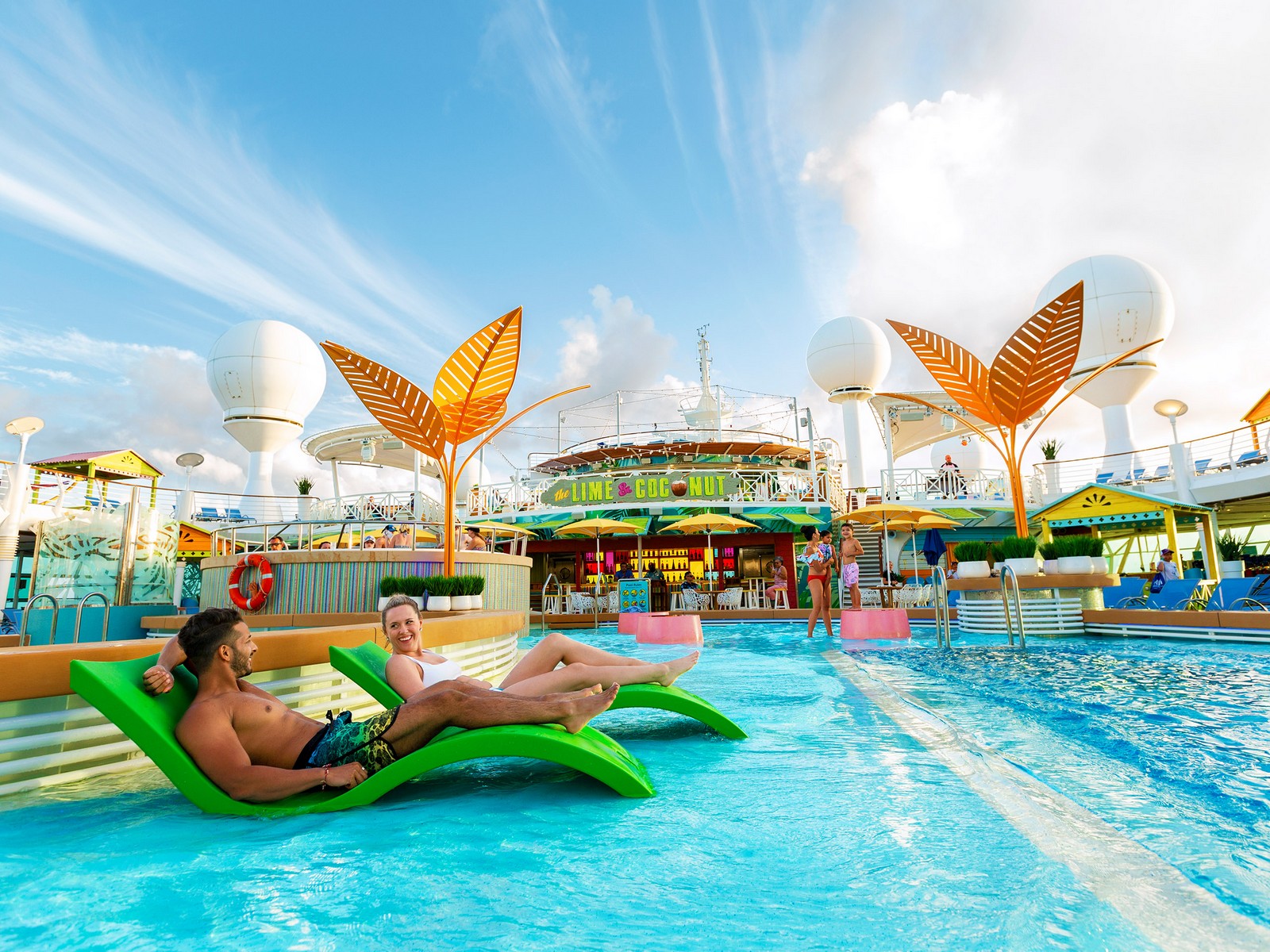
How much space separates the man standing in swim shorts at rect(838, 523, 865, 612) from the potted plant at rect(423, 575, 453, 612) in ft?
20.3

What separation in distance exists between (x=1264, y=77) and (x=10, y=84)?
81.6 feet

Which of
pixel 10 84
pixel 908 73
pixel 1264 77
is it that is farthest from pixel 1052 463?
pixel 10 84

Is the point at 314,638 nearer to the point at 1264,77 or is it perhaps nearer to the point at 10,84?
the point at 10,84

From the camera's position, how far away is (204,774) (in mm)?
2566

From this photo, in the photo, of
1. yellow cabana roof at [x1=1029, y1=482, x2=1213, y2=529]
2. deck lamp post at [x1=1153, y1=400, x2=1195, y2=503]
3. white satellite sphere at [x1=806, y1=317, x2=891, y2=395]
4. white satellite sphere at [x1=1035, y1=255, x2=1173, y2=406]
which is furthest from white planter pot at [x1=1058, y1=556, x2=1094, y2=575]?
white satellite sphere at [x1=806, y1=317, x2=891, y2=395]

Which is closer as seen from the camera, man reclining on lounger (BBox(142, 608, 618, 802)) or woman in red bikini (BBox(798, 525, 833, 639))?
man reclining on lounger (BBox(142, 608, 618, 802))

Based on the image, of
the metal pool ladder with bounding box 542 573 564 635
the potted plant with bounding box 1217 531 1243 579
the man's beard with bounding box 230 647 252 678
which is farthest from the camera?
the potted plant with bounding box 1217 531 1243 579

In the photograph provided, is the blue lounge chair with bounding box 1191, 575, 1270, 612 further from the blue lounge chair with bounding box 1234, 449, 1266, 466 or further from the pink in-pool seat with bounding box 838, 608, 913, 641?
the blue lounge chair with bounding box 1234, 449, 1266, 466

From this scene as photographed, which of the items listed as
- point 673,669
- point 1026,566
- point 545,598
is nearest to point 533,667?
point 673,669

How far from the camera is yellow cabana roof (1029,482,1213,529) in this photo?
56.0 feet

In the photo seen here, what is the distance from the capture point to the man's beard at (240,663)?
2686 millimetres

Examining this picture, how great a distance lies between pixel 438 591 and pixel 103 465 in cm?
1568

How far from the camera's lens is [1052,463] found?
→ 2398 cm

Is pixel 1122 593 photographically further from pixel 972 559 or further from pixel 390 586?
pixel 390 586
